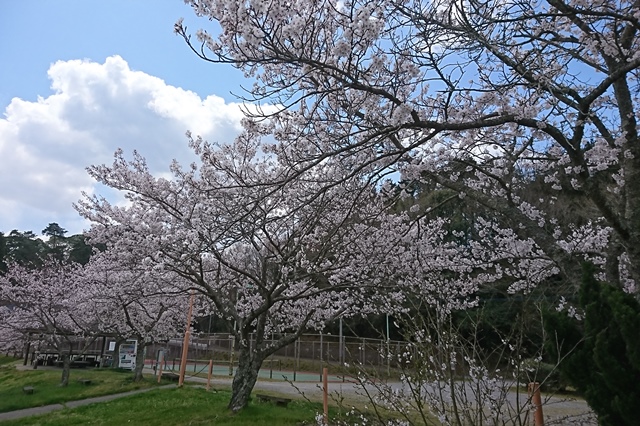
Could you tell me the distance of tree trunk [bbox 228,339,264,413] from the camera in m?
8.35

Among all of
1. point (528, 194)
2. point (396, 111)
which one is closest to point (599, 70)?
point (396, 111)

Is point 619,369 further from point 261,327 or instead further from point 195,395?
point 195,395

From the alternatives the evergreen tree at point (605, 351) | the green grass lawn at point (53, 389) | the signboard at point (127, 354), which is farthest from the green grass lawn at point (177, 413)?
the signboard at point (127, 354)

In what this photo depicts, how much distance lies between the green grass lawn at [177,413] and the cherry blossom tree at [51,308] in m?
4.97

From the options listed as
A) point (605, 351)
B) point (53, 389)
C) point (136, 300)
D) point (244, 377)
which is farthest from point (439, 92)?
point (53, 389)

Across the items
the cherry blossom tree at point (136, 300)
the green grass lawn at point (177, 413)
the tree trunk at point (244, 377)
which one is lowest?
the green grass lawn at point (177, 413)

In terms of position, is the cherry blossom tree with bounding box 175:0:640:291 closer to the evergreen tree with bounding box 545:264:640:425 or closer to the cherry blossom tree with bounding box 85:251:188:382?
the evergreen tree with bounding box 545:264:640:425

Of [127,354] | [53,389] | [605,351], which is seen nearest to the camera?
[605,351]

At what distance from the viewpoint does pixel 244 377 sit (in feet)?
27.9

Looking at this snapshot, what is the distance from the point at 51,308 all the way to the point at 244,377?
36.3 ft

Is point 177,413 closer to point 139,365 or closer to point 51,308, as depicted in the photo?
point 139,365

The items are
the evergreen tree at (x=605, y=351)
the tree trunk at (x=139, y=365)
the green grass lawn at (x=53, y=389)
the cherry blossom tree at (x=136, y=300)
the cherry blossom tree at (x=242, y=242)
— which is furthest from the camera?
the tree trunk at (x=139, y=365)

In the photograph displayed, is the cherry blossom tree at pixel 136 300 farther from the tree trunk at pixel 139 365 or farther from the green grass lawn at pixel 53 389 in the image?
the green grass lawn at pixel 53 389

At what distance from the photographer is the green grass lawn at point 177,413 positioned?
777cm
